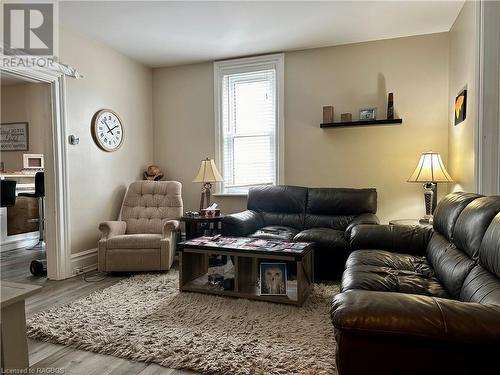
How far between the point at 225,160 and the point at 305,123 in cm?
120

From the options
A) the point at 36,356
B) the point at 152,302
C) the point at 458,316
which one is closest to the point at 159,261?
the point at 152,302

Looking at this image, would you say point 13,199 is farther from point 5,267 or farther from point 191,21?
point 191,21

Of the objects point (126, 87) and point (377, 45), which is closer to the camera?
point (377, 45)

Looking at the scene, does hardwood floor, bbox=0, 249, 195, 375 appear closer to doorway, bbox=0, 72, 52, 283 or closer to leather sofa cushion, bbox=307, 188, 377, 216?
doorway, bbox=0, 72, 52, 283

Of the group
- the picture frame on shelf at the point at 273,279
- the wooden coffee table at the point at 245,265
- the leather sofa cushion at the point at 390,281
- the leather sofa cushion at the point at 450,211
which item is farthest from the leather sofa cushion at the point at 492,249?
the picture frame on shelf at the point at 273,279

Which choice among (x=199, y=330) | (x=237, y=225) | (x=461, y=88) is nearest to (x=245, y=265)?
(x=237, y=225)

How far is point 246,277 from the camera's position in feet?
9.65

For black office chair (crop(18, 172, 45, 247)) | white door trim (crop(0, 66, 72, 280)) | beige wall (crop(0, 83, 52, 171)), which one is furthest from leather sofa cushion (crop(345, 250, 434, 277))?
beige wall (crop(0, 83, 52, 171))

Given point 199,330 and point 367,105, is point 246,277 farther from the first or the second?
point 367,105

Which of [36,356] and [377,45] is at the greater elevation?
[377,45]

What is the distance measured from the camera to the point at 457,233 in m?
2.03

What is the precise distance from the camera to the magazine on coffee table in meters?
2.70

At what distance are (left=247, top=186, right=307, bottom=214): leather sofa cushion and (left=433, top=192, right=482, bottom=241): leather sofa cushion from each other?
160 centimetres

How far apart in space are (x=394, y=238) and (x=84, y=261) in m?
3.22
